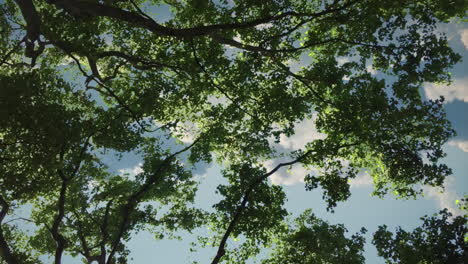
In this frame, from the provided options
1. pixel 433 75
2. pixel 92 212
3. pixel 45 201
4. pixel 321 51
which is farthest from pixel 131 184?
pixel 433 75

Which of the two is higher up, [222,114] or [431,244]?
[222,114]

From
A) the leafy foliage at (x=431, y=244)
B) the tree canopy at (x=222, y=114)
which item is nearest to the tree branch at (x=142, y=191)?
the tree canopy at (x=222, y=114)

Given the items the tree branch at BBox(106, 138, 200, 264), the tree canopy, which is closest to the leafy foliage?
the tree canopy

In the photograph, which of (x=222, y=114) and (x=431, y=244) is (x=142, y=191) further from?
(x=431, y=244)

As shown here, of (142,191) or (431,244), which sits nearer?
(431,244)

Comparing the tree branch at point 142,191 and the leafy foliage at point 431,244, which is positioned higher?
the tree branch at point 142,191

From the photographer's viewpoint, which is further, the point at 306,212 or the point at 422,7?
the point at 306,212

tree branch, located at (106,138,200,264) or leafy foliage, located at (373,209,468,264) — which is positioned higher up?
tree branch, located at (106,138,200,264)

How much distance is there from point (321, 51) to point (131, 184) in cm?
1411

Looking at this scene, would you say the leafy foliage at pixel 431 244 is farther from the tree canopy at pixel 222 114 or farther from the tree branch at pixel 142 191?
the tree branch at pixel 142 191

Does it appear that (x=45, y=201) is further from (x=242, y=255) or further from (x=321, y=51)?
(x=321, y=51)

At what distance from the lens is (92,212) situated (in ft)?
71.4

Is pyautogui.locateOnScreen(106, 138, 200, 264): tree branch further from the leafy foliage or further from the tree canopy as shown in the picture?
the leafy foliage

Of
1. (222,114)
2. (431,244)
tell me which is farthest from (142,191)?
(431,244)
